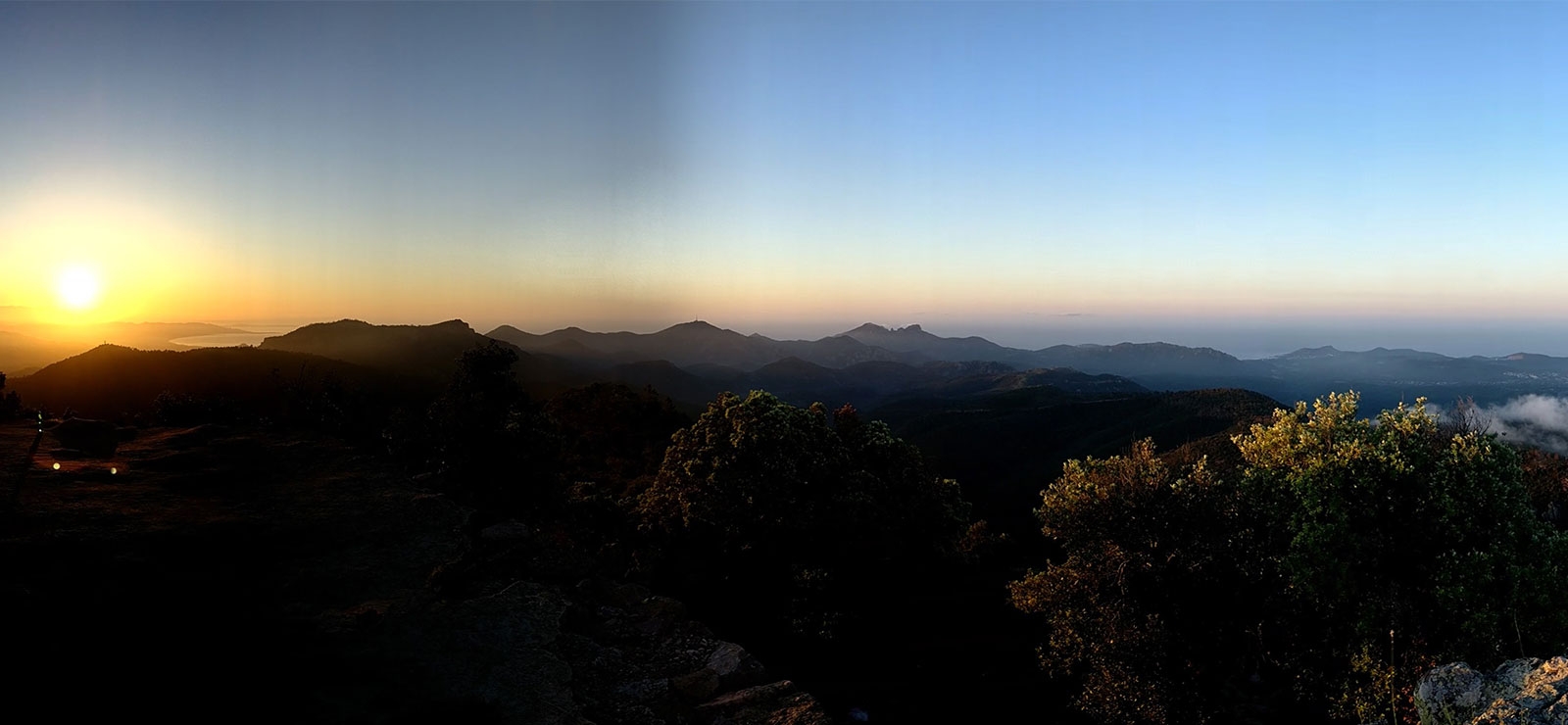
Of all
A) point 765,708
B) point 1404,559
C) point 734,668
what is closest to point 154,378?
point 734,668

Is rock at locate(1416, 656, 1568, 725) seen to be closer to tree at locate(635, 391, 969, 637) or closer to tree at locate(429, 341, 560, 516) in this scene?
tree at locate(635, 391, 969, 637)

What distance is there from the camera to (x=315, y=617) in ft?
58.3

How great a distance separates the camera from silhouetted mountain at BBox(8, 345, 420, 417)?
94.6m

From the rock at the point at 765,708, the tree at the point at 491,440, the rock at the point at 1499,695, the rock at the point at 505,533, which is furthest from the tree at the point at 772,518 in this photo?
the rock at the point at 1499,695

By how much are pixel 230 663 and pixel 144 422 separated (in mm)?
38384

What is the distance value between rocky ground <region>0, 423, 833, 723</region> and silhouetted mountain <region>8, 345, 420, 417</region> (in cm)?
6692

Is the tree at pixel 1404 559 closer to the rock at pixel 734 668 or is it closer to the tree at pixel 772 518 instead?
the tree at pixel 772 518

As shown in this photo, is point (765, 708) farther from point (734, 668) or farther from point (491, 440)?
point (491, 440)

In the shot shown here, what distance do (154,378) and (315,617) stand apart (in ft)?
446

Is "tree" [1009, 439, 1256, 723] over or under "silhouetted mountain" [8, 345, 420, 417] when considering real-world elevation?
under

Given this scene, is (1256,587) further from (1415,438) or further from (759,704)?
(759,704)

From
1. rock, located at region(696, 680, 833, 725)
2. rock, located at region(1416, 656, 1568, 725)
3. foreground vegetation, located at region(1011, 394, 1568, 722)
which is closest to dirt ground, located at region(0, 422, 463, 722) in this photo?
rock, located at region(696, 680, 833, 725)

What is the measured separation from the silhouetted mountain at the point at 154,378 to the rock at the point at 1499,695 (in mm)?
97054

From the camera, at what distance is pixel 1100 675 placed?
22.7 m
